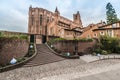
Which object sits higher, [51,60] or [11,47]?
[11,47]

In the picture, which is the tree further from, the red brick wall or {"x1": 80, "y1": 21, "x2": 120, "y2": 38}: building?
the red brick wall

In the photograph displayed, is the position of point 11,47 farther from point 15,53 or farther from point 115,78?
point 115,78

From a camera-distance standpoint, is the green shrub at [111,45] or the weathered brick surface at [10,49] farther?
the green shrub at [111,45]

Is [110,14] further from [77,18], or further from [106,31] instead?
[106,31]

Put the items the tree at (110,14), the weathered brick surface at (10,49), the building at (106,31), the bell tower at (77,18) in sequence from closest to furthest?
the weathered brick surface at (10,49) → the building at (106,31) → the tree at (110,14) → the bell tower at (77,18)

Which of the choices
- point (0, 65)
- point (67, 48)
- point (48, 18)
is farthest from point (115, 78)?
point (48, 18)

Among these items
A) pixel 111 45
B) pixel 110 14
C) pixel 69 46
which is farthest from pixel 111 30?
pixel 110 14

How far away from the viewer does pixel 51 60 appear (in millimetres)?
18906

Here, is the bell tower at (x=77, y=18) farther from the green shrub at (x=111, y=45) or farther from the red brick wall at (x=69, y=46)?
the red brick wall at (x=69, y=46)

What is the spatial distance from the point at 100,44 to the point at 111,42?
2.24 metres

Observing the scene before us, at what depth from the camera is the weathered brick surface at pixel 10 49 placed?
1486 centimetres

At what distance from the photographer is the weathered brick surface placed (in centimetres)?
1486

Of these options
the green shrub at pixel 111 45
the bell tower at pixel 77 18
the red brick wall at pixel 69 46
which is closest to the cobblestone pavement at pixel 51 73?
the red brick wall at pixel 69 46

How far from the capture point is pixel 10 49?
16.0m
